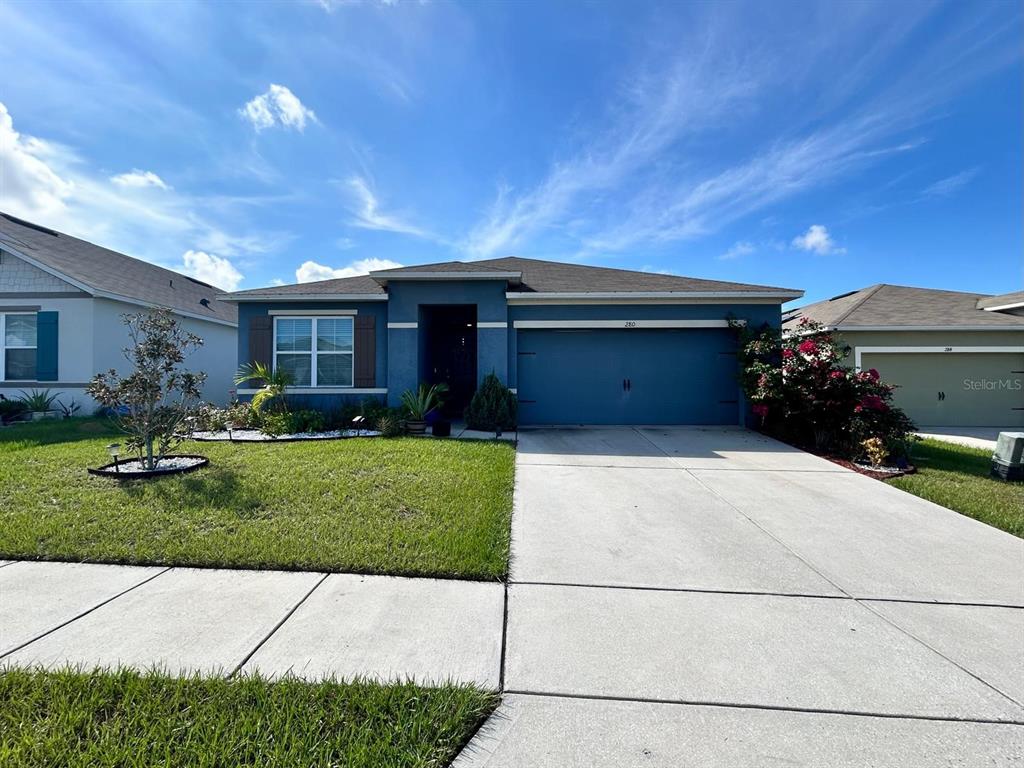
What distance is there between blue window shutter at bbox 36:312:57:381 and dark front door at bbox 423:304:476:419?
32.6 ft

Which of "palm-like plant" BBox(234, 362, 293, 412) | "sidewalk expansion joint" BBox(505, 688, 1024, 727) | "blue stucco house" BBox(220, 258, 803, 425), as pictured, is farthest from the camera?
"blue stucco house" BBox(220, 258, 803, 425)

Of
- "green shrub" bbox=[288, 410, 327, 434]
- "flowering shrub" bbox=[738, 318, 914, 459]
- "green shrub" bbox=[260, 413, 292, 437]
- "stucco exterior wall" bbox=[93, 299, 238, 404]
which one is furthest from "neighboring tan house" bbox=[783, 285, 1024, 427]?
"stucco exterior wall" bbox=[93, 299, 238, 404]

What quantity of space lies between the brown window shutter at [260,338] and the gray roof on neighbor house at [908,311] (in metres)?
12.8

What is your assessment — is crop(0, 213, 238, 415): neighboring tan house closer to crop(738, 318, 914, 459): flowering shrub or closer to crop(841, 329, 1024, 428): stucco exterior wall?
crop(738, 318, 914, 459): flowering shrub

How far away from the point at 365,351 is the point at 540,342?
4.19 m

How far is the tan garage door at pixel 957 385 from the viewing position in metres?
11.2

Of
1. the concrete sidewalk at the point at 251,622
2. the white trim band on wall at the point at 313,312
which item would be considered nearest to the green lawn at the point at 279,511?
the concrete sidewalk at the point at 251,622

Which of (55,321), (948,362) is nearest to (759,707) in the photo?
(948,362)

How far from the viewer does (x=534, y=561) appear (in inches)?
139

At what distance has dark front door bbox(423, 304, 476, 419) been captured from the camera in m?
11.5

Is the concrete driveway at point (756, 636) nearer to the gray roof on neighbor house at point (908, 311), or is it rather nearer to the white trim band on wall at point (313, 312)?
the white trim band on wall at point (313, 312)

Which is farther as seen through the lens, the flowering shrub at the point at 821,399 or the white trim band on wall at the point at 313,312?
the white trim band on wall at the point at 313,312

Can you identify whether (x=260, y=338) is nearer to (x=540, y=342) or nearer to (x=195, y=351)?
(x=195, y=351)

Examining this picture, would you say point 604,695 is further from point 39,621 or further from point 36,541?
point 36,541
